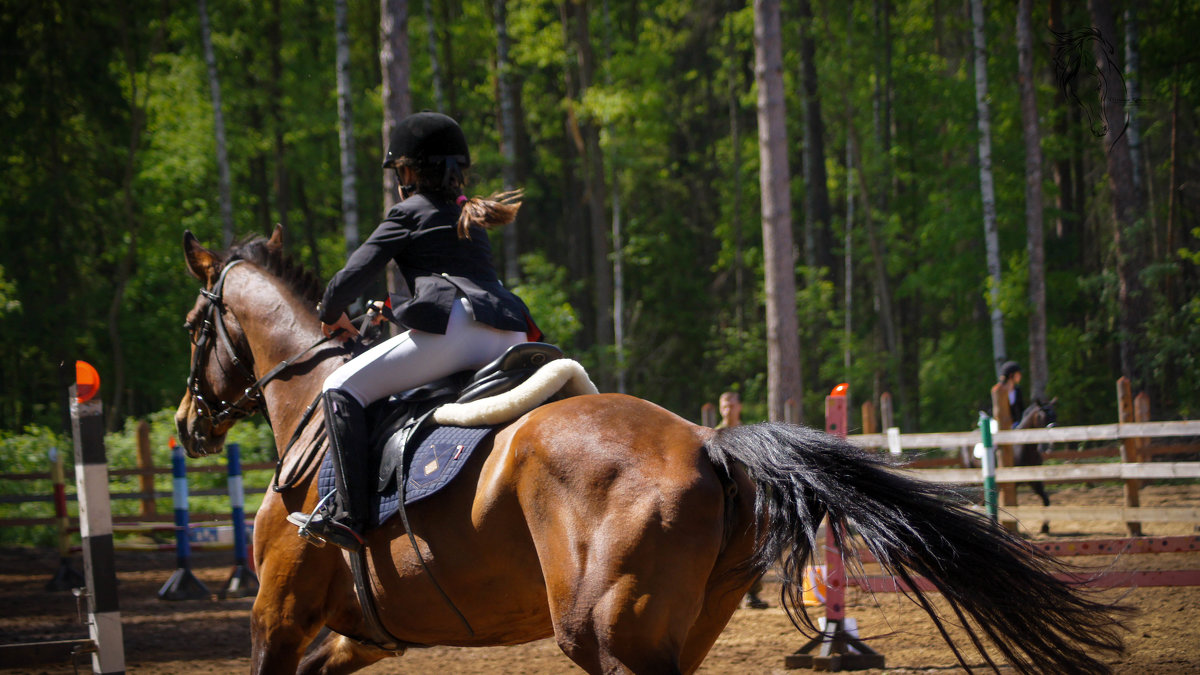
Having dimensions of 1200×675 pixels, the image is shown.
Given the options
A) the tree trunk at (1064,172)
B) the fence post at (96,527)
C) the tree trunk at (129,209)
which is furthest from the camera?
the tree trunk at (129,209)

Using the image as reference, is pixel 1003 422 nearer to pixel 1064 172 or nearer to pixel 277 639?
pixel 277 639

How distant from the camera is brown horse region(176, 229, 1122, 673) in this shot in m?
2.96

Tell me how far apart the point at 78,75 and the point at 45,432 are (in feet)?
38.7

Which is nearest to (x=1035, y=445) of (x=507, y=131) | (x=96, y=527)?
(x=96, y=527)

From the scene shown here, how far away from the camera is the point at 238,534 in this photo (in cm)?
1048

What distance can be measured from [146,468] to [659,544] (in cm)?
1385

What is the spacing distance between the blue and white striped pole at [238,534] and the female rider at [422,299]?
7101mm

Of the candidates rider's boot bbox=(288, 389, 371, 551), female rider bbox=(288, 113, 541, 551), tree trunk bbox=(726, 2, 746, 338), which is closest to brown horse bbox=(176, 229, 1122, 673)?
rider's boot bbox=(288, 389, 371, 551)

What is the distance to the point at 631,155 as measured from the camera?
31.4 metres

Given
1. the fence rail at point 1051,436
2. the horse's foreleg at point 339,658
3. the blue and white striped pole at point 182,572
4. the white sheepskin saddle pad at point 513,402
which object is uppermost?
the white sheepskin saddle pad at point 513,402

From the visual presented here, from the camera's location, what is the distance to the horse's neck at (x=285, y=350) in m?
4.48

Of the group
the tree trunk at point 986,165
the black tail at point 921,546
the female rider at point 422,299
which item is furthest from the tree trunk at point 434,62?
Answer: the black tail at point 921,546

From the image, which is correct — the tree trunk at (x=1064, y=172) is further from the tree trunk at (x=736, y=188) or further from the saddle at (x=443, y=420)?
the saddle at (x=443, y=420)

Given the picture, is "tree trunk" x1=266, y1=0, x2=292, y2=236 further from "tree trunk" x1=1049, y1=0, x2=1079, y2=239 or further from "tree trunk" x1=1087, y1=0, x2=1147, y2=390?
"tree trunk" x1=1087, y1=0, x2=1147, y2=390
